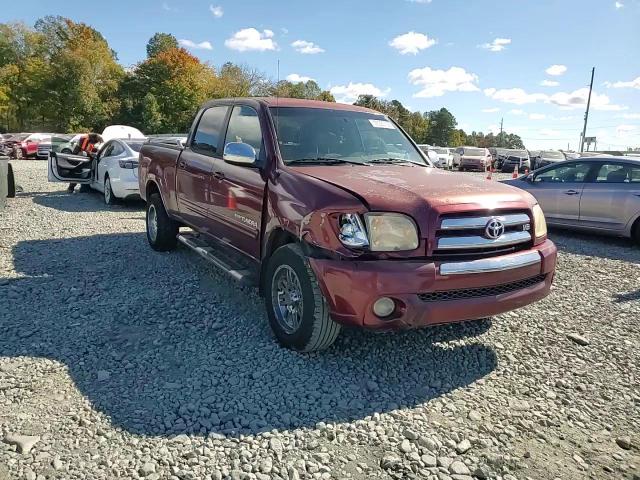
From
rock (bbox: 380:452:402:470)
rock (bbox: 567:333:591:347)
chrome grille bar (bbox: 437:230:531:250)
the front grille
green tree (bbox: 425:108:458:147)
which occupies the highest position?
green tree (bbox: 425:108:458:147)

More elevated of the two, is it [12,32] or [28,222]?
[12,32]

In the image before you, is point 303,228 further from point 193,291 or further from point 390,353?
point 193,291

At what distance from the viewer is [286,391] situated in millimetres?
3273

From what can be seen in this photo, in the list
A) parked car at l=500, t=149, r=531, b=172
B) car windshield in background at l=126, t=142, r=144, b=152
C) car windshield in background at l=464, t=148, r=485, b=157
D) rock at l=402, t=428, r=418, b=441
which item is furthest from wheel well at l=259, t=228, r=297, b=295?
parked car at l=500, t=149, r=531, b=172

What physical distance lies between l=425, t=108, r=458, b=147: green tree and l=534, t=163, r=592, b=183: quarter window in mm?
95199

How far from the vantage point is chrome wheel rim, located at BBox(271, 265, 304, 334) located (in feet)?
12.1

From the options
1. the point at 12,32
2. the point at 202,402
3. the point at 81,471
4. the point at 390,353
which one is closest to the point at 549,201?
the point at 390,353

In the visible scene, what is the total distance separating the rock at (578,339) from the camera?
421 cm

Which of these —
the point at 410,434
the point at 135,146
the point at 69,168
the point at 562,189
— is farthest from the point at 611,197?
the point at 69,168

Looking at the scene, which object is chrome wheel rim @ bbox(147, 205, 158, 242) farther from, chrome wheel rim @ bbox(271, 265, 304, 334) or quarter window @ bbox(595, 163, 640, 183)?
quarter window @ bbox(595, 163, 640, 183)

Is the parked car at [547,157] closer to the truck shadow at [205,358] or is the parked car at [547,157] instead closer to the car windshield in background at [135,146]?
the car windshield in background at [135,146]

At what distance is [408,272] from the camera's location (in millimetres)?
3174

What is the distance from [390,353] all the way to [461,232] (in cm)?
113

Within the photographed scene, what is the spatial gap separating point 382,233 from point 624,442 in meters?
1.83
